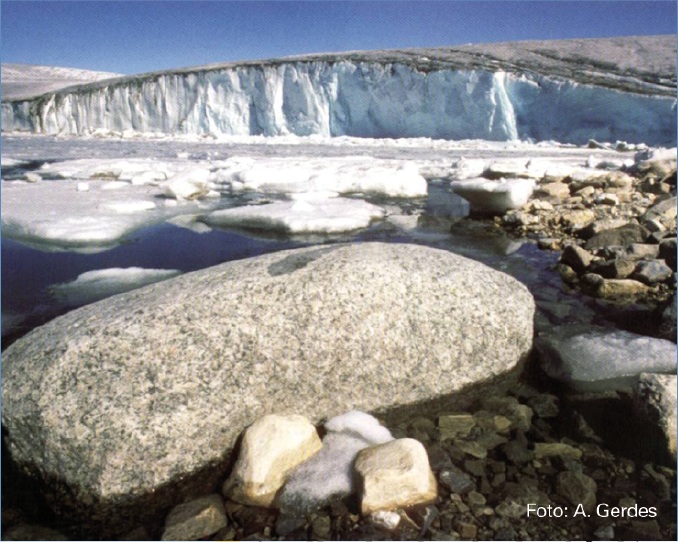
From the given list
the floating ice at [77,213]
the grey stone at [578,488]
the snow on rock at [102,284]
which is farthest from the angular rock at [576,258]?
the floating ice at [77,213]

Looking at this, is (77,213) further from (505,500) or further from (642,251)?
(642,251)

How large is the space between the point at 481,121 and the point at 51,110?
24817 mm

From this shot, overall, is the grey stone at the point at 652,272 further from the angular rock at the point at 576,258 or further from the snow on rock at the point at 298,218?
the snow on rock at the point at 298,218

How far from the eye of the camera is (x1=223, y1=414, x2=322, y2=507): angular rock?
1.68 m

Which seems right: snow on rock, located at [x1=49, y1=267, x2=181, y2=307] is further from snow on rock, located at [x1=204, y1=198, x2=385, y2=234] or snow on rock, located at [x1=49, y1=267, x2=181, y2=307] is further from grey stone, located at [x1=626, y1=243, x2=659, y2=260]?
grey stone, located at [x1=626, y1=243, x2=659, y2=260]

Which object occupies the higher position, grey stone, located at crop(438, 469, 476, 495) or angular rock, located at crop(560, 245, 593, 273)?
angular rock, located at crop(560, 245, 593, 273)

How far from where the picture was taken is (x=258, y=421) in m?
1.86

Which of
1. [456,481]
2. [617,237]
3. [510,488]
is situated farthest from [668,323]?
[456,481]

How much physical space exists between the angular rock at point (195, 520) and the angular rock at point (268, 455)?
0.26ft

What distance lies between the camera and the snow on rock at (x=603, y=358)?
2316 mm

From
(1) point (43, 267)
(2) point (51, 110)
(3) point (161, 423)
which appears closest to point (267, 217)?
(1) point (43, 267)

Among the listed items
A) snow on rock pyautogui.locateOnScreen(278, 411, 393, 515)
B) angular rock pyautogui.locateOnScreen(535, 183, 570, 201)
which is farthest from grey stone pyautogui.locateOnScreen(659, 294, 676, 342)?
angular rock pyautogui.locateOnScreen(535, 183, 570, 201)

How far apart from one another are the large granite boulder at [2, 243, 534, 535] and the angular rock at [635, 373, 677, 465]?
0.58 meters

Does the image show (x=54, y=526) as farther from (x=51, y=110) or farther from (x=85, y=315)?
(x=51, y=110)
